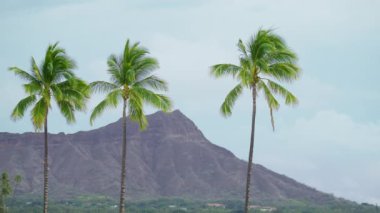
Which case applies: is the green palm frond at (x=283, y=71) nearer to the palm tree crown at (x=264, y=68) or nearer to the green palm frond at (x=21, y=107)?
the palm tree crown at (x=264, y=68)

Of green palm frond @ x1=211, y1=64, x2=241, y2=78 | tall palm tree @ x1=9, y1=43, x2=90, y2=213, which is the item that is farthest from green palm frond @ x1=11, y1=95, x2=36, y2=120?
green palm frond @ x1=211, y1=64, x2=241, y2=78

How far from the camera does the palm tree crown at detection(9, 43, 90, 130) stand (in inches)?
1702

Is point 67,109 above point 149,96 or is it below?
below

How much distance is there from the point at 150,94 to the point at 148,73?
1.47m

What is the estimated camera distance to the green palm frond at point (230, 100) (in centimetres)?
4138

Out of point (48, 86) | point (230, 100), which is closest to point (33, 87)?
point (48, 86)

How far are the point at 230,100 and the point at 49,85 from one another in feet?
36.1

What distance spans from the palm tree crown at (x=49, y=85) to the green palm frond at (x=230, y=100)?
27.7 feet

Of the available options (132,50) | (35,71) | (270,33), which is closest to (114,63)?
(132,50)

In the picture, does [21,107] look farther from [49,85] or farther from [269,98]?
[269,98]

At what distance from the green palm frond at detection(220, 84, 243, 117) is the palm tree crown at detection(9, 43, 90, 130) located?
8455 millimetres

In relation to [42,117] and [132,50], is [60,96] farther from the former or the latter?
[132,50]

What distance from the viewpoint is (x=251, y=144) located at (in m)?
39.4

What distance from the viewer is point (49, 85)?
142 ft
